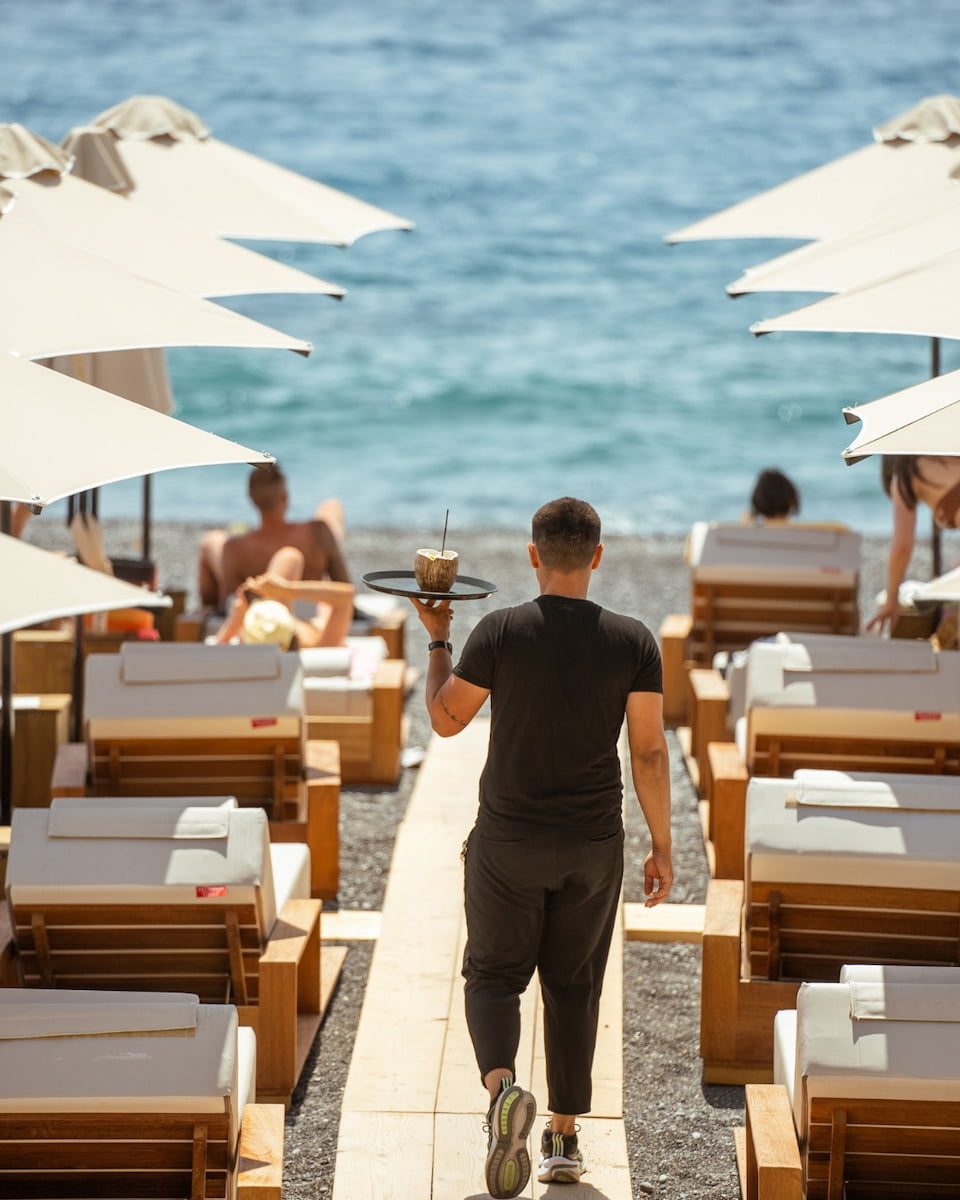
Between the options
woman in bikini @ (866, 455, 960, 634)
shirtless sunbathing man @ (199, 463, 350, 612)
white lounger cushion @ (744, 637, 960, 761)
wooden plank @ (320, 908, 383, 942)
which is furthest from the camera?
shirtless sunbathing man @ (199, 463, 350, 612)

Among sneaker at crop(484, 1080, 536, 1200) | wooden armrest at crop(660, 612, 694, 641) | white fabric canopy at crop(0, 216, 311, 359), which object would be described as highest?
white fabric canopy at crop(0, 216, 311, 359)

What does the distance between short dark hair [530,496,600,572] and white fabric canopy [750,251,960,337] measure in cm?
134

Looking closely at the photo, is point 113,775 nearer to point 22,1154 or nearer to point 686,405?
point 22,1154

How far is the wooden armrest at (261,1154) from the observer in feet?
9.76

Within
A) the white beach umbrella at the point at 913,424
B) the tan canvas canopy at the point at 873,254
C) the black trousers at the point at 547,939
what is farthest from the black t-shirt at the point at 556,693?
the tan canvas canopy at the point at 873,254

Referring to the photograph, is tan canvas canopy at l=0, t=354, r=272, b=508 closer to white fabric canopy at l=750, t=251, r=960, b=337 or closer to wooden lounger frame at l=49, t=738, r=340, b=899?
wooden lounger frame at l=49, t=738, r=340, b=899

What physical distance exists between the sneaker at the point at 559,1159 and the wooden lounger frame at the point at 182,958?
0.67 m

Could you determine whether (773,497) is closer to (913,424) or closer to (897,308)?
(897,308)

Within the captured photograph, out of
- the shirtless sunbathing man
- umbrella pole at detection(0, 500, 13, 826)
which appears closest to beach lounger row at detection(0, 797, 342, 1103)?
umbrella pole at detection(0, 500, 13, 826)

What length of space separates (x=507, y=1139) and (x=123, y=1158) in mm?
735

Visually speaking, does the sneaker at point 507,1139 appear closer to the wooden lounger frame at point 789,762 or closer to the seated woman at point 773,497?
the wooden lounger frame at point 789,762

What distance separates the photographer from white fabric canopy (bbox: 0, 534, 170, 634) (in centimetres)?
288

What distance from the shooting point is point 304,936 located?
157 inches

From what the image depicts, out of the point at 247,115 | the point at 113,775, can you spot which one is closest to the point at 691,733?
the point at 113,775
